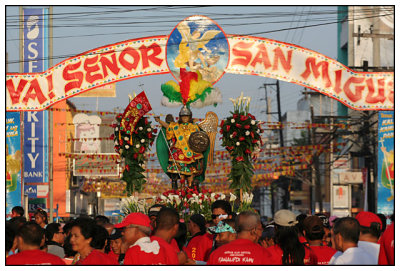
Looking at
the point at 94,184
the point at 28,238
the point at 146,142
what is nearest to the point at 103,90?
the point at 94,184

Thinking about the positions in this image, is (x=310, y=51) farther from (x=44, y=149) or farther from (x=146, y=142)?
(x=44, y=149)

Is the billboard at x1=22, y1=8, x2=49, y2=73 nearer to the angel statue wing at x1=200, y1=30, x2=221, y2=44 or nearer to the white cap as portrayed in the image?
the angel statue wing at x1=200, y1=30, x2=221, y2=44

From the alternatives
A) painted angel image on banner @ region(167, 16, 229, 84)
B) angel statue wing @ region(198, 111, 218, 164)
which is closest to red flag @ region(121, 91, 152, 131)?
painted angel image on banner @ region(167, 16, 229, 84)

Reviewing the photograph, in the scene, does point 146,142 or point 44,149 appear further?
point 44,149

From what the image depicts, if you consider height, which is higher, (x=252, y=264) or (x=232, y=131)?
(x=232, y=131)

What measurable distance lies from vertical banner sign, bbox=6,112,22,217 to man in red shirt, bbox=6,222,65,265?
1238 cm

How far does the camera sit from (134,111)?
16.5 m

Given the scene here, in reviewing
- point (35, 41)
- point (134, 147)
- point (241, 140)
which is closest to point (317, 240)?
point (241, 140)

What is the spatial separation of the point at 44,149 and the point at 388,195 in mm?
18269

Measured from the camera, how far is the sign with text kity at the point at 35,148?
34.1m

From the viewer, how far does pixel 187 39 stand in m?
16.8

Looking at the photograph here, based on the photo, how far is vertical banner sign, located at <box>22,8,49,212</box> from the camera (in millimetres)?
31312

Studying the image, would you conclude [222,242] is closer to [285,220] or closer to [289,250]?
[285,220]

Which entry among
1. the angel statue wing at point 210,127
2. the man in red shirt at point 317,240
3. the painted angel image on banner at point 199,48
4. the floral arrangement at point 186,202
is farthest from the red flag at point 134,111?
the man in red shirt at point 317,240
